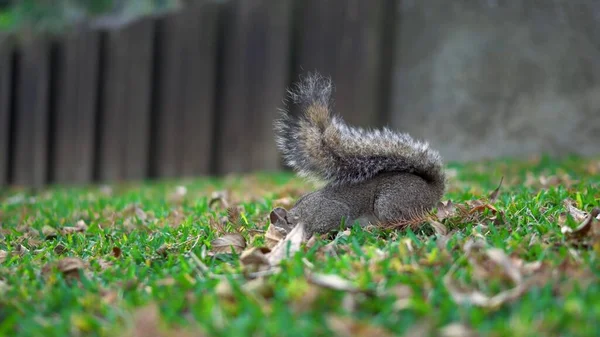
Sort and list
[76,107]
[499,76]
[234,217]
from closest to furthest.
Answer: [234,217] < [499,76] < [76,107]

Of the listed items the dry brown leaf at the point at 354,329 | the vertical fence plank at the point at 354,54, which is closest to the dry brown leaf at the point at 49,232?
the dry brown leaf at the point at 354,329

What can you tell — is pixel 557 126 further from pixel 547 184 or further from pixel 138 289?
pixel 138 289

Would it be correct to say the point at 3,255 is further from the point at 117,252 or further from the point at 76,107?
the point at 76,107

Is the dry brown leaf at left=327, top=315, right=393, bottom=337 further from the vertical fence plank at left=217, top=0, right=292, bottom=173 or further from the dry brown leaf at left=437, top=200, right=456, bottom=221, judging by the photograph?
the vertical fence plank at left=217, top=0, right=292, bottom=173

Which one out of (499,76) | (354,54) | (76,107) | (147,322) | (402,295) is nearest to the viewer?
(147,322)

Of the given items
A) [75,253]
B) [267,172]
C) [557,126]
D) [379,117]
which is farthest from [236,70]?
[75,253]

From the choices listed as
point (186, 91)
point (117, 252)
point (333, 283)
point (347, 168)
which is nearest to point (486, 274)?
point (333, 283)
